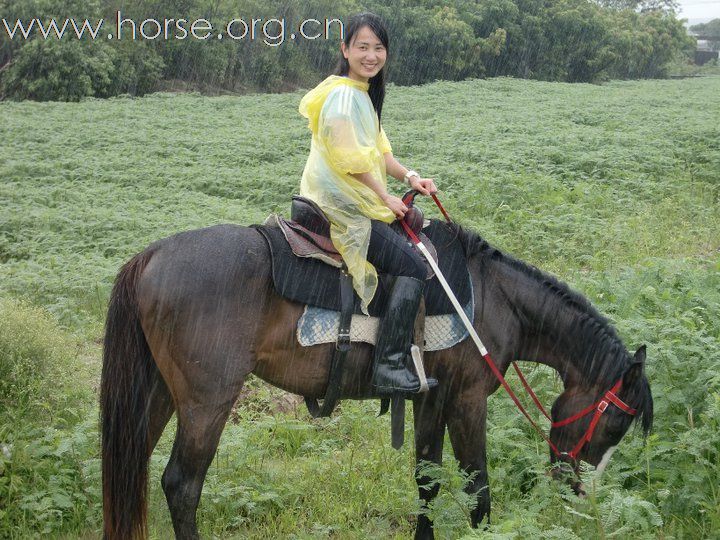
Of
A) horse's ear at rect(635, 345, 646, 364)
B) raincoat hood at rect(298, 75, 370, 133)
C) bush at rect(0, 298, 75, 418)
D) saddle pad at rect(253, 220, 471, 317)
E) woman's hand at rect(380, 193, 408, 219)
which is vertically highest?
raincoat hood at rect(298, 75, 370, 133)

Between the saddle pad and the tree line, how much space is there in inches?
1272

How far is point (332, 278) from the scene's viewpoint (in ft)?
13.2

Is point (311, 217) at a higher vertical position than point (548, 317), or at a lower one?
higher

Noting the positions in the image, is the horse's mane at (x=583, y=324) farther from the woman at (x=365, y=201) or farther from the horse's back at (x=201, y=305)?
the horse's back at (x=201, y=305)

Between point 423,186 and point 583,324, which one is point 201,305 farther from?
point 583,324

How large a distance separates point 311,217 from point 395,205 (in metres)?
0.45

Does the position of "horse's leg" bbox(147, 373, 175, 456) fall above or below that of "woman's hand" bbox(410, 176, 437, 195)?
below

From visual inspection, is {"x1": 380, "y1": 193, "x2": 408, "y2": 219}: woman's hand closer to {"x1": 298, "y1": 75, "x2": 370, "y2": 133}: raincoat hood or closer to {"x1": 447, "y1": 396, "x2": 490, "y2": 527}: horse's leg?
{"x1": 298, "y1": 75, "x2": 370, "y2": 133}: raincoat hood

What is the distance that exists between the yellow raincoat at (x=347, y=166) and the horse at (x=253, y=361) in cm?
39

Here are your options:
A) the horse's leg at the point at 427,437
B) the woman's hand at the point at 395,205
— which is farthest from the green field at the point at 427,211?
the woman's hand at the point at 395,205

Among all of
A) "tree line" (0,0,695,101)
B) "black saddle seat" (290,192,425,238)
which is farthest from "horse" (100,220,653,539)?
"tree line" (0,0,695,101)

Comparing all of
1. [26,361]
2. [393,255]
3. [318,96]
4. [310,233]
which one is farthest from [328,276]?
[26,361]

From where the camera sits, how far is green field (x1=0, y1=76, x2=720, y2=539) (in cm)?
454

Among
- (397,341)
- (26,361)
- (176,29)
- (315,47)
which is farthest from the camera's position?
(315,47)
